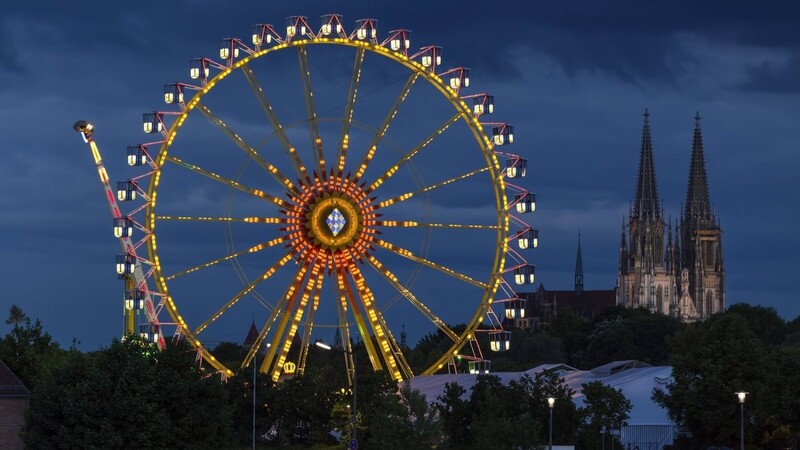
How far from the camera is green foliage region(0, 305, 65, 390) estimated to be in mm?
114125

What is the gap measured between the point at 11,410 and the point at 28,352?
74.2 feet

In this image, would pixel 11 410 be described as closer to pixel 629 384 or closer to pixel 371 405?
pixel 371 405

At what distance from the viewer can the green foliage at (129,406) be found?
80.4 meters

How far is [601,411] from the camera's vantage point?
95000 millimetres

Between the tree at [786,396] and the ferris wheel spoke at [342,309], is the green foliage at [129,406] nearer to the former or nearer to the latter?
the ferris wheel spoke at [342,309]

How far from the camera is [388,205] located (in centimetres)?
9544

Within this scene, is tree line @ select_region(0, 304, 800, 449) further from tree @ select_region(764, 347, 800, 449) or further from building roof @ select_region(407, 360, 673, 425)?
building roof @ select_region(407, 360, 673, 425)

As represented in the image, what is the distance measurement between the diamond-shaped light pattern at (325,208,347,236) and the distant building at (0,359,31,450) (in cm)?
1850

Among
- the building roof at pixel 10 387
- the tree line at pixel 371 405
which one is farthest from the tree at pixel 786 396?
the building roof at pixel 10 387

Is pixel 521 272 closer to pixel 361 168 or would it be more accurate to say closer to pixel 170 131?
pixel 361 168

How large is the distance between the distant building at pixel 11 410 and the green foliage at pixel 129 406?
9.38 metres

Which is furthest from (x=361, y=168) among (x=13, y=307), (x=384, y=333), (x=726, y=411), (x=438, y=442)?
(x=13, y=307)

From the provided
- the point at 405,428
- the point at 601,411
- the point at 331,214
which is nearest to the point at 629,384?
the point at 601,411

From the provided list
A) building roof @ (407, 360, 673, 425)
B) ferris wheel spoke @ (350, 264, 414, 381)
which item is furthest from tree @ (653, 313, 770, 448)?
ferris wheel spoke @ (350, 264, 414, 381)
